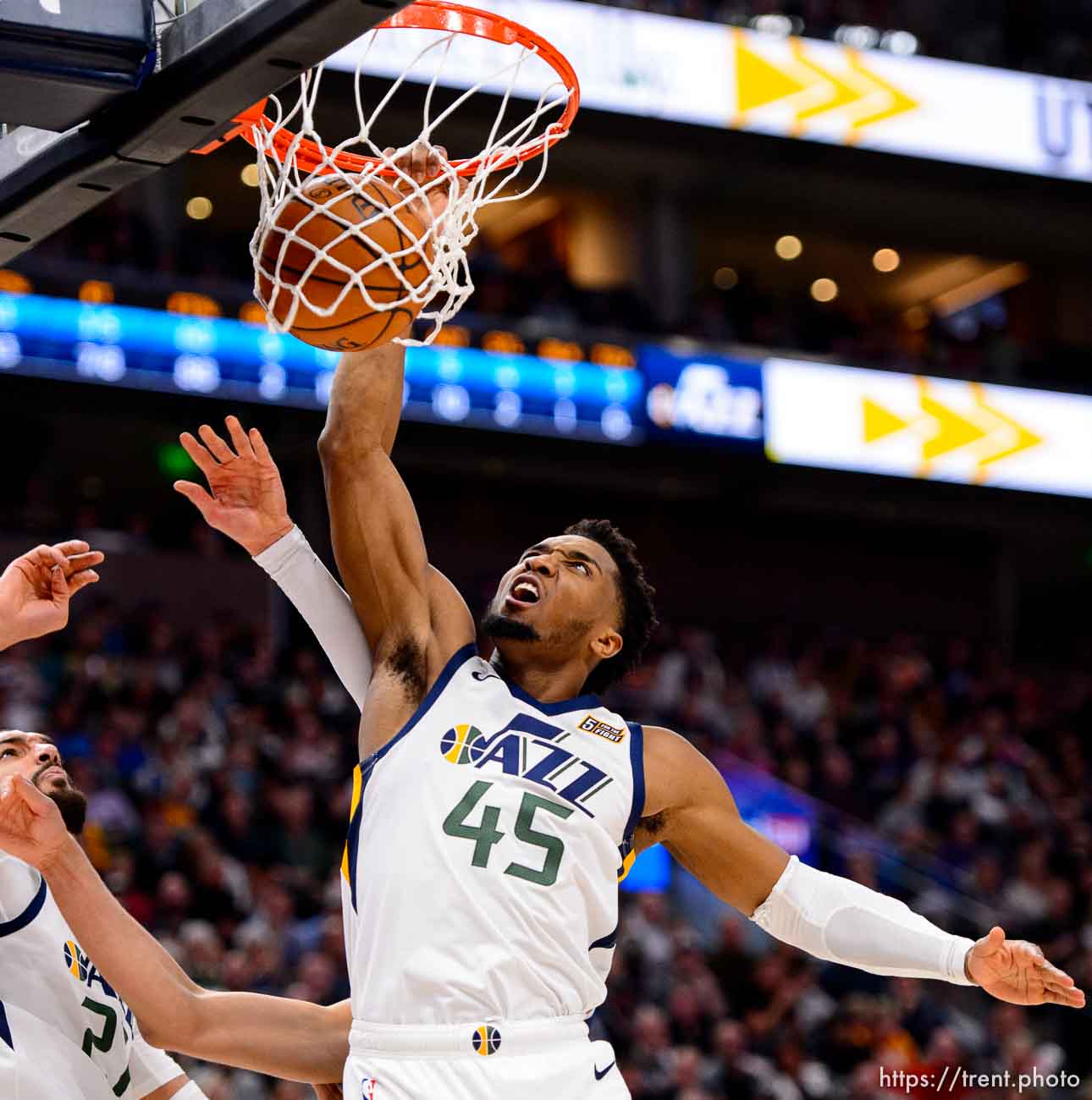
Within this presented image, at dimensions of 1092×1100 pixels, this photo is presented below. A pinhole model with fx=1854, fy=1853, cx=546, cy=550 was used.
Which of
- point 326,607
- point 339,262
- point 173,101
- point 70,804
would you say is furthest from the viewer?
point 70,804

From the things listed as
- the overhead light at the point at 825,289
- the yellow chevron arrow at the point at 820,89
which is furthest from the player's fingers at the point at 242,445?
the overhead light at the point at 825,289

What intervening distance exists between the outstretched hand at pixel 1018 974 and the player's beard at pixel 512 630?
44.5 inches

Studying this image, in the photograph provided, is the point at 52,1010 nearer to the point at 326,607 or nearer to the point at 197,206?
the point at 326,607

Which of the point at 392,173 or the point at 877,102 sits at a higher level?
the point at 877,102

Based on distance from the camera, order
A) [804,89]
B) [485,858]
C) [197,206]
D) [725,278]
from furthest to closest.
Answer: [725,278] < [197,206] < [804,89] < [485,858]

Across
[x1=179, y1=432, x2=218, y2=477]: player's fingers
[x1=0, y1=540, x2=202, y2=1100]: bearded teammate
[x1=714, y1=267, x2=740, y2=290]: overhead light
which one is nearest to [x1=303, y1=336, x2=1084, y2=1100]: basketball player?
[x1=179, y1=432, x2=218, y2=477]: player's fingers

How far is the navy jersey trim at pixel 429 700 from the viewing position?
3.74 metres

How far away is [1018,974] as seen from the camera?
381 centimetres

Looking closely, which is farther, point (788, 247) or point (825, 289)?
point (825, 289)

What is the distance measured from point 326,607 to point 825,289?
775 inches

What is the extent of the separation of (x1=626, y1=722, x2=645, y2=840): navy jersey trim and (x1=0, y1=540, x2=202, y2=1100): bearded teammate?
1.22 meters

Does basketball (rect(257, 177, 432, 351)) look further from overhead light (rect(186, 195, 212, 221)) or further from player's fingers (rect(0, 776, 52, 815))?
overhead light (rect(186, 195, 212, 221))

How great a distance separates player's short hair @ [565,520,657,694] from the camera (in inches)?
164

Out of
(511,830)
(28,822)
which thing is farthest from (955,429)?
(28,822)
